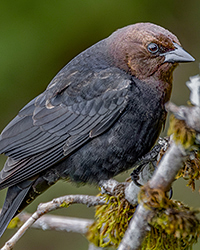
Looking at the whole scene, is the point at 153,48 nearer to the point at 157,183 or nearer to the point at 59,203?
the point at 59,203

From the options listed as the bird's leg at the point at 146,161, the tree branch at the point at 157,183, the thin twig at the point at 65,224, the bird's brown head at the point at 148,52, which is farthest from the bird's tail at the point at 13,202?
the tree branch at the point at 157,183

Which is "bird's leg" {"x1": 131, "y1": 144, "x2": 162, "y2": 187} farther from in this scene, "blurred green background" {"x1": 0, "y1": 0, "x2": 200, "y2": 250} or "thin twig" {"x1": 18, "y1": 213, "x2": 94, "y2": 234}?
"blurred green background" {"x1": 0, "y1": 0, "x2": 200, "y2": 250}

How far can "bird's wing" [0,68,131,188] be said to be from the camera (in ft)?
9.55

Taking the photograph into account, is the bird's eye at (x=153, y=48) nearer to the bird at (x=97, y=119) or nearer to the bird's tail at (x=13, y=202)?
the bird at (x=97, y=119)

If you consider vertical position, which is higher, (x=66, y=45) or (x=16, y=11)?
(x=16, y=11)

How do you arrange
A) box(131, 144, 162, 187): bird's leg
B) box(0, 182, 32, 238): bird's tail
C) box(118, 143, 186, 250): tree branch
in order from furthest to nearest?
box(0, 182, 32, 238): bird's tail < box(131, 144, 162, 187): bird's leg < box(118, 143, 186, 250): tree branch

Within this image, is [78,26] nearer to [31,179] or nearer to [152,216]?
[31,179]

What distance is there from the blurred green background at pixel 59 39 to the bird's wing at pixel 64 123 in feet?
4.63

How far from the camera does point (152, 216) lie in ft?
6.77

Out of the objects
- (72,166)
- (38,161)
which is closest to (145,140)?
(72,166)

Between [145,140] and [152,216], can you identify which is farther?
[145,140]

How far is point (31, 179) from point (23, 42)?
174cm

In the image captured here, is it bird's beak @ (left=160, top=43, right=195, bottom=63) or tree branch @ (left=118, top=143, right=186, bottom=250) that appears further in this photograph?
bird's beak @ (left=160, top=43, right=195, bottom=63)

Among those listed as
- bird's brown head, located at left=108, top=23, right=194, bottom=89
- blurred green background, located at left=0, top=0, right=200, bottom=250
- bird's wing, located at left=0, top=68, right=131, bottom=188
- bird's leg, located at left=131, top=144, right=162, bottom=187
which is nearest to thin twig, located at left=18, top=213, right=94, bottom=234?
bird's wing, located at left=0, top=68, right=131, bottom=188
